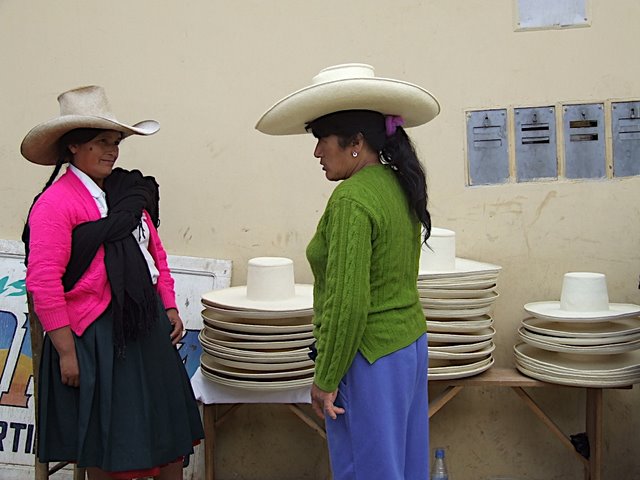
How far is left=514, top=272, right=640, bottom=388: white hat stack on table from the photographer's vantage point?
364 cm

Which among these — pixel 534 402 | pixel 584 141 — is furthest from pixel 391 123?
pixel 534 402

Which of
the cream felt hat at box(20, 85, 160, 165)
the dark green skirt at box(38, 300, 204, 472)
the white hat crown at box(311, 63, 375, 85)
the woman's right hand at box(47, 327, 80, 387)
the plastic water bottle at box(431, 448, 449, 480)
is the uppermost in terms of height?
the white hat crown at box(311, 63, 375, 85)

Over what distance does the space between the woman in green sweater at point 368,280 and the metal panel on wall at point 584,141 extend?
163cm

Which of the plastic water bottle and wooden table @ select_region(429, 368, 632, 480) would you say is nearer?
wooden table @ select_region(429, 368, 632, 480)

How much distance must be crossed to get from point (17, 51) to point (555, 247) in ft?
9.16

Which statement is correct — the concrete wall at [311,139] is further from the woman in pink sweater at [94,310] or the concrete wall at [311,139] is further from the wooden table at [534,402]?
the woman in pink sweater at [94,310]

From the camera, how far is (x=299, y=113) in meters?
2.75

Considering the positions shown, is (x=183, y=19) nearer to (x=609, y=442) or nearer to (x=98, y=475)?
(x=98, y=475)

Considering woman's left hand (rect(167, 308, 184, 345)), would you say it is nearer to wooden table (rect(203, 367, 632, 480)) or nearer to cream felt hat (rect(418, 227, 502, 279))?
wooden table (rect(203, 367, 632, 480))

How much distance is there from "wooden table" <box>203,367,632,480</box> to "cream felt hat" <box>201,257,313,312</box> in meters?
0.48

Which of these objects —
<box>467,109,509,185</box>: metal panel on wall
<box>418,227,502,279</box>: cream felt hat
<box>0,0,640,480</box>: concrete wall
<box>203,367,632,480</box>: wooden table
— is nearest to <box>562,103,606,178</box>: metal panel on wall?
<box>0,0,640,480</box>: concrete wall

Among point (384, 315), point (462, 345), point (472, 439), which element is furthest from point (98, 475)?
point (472, 439)

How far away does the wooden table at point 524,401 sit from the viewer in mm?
3803

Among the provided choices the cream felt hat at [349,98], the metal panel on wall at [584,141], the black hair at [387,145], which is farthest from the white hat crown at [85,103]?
the metal panel on wall at [584,141]
